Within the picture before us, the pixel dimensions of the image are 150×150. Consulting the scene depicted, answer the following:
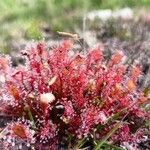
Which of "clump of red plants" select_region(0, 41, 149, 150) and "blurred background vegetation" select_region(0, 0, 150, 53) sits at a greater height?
"clump of red plants" select_region(0, 41, 149, 150)

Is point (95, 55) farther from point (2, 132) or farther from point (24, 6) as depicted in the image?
point (24, 6)

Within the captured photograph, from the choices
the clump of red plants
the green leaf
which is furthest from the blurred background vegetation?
the green leaf

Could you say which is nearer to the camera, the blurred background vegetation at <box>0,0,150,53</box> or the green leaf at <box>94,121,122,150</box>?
the green leaf at <box>94,121,122,150</box>

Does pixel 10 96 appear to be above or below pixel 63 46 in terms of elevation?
below

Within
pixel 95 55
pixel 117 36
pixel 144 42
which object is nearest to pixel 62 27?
pixel 117 36

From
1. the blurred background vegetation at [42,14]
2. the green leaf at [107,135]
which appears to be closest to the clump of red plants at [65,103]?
the green leaf at [107,135]

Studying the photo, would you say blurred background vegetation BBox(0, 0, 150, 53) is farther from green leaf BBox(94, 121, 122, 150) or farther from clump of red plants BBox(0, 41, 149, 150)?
green leaf BBox(94, 121, 122, 150)
